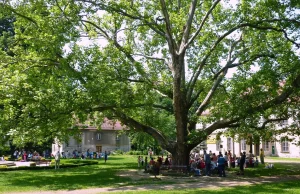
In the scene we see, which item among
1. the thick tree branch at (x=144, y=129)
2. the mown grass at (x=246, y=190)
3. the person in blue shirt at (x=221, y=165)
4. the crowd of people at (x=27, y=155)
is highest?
the thick tree branch at (x=144, y=129)

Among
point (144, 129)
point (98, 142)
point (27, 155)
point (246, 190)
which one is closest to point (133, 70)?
point (144, 129)

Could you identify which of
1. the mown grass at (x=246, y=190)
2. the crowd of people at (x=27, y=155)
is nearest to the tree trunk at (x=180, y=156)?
the mown grass at (x=246, y=190)

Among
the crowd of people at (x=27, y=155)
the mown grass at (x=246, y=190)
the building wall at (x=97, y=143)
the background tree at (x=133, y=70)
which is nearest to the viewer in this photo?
the mown grass at (x=246, y=190)

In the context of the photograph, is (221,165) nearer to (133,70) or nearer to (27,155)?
(133,70)

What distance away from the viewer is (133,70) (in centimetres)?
2359

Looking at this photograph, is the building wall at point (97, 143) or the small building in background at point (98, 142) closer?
the small building in background at point (98, 142)

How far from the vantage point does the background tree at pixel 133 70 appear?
19.9 metres

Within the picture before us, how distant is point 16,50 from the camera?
2311 centimetres

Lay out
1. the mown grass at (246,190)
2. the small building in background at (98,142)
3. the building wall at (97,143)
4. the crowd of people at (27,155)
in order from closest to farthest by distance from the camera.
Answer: the mown grass at (246,190)
the crowd of people at (27,155)
the small building in background at (98,142)
the building wall at (97,143)

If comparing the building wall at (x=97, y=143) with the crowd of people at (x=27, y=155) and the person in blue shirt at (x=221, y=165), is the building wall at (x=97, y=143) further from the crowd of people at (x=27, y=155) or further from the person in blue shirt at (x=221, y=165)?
the person in blue shirt at (x=221, y=165)

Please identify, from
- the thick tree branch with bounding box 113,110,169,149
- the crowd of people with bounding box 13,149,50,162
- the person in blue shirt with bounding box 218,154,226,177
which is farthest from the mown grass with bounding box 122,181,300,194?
the crowd of people with bounding box 13,149,50,162

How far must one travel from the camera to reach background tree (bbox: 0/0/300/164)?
1988 cm

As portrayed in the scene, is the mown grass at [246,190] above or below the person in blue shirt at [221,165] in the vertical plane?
below

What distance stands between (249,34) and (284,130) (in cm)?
740
